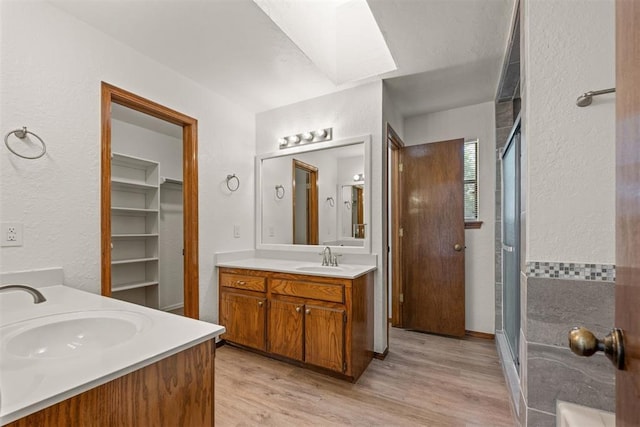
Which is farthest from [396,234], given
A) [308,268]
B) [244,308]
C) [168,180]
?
[168,180]

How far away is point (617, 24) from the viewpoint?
53 centimetres

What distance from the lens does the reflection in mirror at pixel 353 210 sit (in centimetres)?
254

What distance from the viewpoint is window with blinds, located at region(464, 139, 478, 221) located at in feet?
9.69

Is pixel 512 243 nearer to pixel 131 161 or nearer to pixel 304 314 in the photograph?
pixel 304 314

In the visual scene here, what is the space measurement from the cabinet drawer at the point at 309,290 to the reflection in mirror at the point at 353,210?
0.63 meters

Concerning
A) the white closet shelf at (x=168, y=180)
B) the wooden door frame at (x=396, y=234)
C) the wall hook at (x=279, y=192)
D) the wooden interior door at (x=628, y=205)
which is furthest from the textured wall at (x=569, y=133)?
the white closet shelf at (x=168, y=180)

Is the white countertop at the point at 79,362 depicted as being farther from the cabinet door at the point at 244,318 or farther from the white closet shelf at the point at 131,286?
the white closet shelf at the point at 131,286

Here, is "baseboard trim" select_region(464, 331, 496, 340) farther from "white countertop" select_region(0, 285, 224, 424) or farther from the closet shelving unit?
the closet shelving unit

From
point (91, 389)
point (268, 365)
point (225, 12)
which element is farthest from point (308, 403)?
point (225, 12)

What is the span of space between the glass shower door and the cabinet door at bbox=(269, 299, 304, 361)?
150 centimetres

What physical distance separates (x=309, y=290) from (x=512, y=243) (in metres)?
1.54

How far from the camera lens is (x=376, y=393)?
192 cm

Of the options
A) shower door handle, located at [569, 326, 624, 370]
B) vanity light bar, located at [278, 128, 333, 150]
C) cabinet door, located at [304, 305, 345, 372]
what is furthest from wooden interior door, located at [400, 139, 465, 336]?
shower door handle, located at [569, 326, 624, 370]

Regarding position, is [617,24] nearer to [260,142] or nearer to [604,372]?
[604,372]
